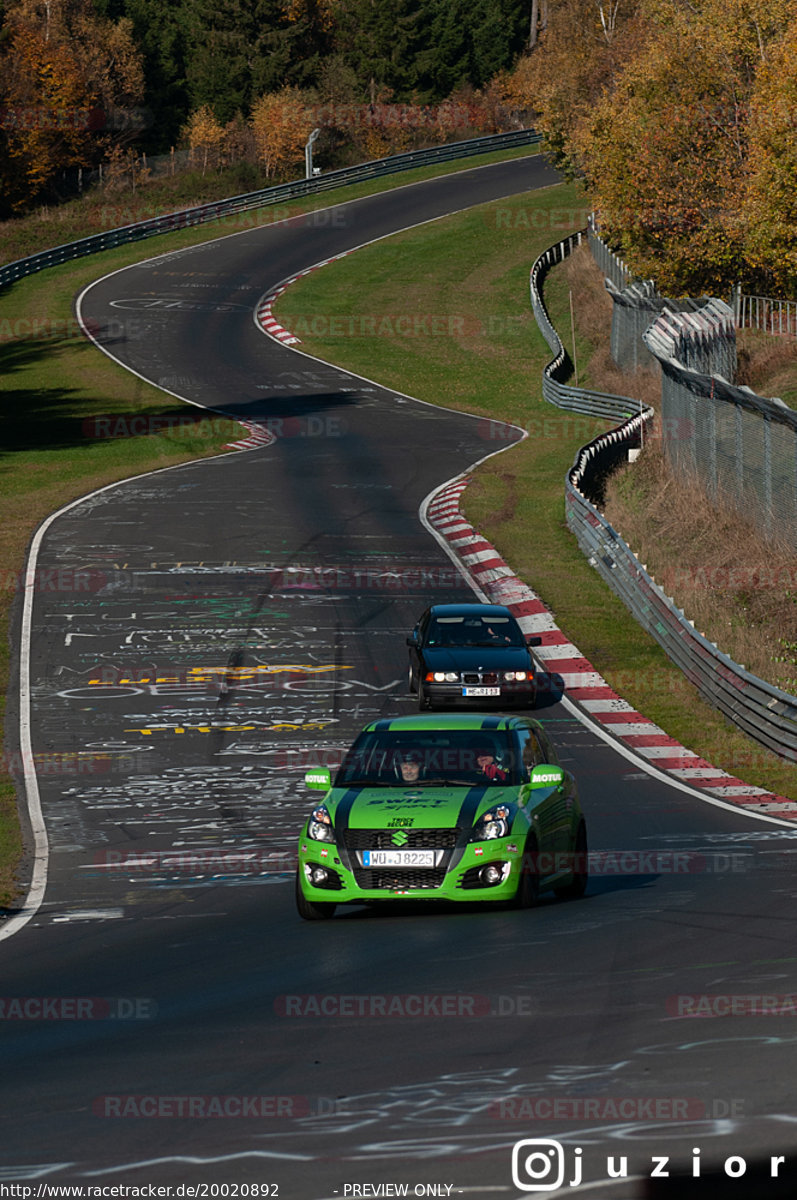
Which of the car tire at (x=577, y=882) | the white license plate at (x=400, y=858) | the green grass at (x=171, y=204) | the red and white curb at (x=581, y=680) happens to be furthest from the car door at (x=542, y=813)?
the green grass at (x=171, y=204)

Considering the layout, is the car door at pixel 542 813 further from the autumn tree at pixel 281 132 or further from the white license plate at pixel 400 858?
the autumn tree at pixel 281 132

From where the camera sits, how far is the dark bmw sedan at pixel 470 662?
2314cm

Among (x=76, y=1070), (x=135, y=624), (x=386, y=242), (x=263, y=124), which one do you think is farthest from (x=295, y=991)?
(x=263, y=124)

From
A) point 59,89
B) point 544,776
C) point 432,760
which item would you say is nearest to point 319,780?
point 432,760

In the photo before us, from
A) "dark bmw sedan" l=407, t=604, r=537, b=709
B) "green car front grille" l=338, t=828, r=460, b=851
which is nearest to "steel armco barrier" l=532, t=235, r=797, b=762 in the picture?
"dark bmw sedan" l=407, t=604, r=537, b=709

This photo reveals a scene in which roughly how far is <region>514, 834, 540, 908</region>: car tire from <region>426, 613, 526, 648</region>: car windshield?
11518 millimetres

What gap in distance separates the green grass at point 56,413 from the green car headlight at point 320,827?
626 cm

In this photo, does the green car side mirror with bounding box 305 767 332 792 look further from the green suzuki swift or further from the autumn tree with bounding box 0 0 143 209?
the autumn tree with bounding box 0 0 143 209

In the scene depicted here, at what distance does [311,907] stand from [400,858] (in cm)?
92

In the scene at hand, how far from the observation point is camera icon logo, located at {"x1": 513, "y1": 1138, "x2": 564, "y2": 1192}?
6.19 m

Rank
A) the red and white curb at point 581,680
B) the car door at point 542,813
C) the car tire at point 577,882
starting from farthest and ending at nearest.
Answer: the red and white curb at point 581,680 < the car tire at point 577,882 < the car door at point 542,813

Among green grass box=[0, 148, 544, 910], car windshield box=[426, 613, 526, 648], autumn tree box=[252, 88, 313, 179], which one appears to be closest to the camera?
car windshield box=[426, 613, 526, 648]

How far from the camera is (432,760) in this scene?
13352 mm

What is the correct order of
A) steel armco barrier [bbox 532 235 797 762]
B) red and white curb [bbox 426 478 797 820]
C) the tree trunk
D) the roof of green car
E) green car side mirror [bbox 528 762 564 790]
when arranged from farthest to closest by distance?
1. the tree trunk
2. steel armco barrier [bbox 532 235 797 762]
3. red and white curb [bbox 426 478 797 820]
4. the roof of green car
5. green car side mirror [bbox 528 762 564 790]
